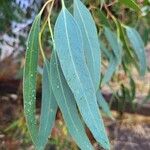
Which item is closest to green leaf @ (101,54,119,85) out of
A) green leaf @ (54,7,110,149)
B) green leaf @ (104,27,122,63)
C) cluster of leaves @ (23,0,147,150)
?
green leaf @ (104,27,122,63)

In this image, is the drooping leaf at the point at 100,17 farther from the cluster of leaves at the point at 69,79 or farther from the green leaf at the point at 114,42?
the cluster of leaves at the point at 69,79

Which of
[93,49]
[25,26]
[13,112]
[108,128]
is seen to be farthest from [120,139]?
[93,49]

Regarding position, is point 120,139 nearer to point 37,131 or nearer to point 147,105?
point 147,105

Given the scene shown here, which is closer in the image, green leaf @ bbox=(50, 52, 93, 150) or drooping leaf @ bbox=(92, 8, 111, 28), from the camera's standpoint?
green leaf @ bbox=(50, 52, 93, 150)

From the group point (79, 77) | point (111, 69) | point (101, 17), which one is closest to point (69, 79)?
point (79, 77)

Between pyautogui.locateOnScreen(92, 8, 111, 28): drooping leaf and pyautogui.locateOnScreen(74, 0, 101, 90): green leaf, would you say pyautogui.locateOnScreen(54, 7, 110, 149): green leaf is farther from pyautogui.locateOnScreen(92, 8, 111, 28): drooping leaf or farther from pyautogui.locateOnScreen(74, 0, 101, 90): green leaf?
pyautogui.locateOnScreen(92, 8, 111, 28): drooping leaf

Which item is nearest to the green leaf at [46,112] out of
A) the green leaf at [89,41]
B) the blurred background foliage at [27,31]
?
the green leaf at [89,41]
